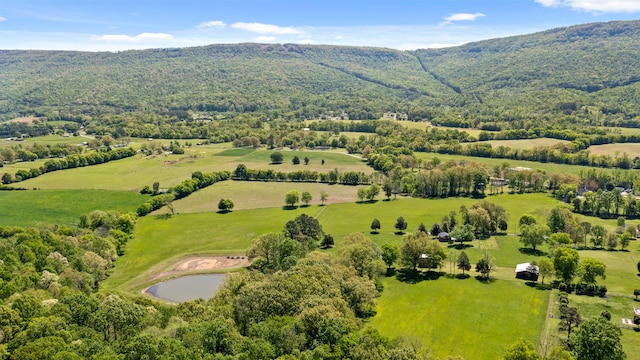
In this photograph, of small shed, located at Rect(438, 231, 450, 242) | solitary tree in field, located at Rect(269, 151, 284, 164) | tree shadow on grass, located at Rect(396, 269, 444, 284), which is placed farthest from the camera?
solitary tree in field, located at Rect(269, 151, 284, 164)

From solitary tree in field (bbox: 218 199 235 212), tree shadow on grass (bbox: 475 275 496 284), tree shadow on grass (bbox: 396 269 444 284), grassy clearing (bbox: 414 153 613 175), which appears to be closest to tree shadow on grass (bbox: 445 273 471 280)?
tree shadow on grass (bbox: 396 269 444 284)

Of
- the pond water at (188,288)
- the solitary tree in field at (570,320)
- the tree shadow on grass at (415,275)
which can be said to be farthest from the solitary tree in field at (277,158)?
the solitary tree in field at (570,320)

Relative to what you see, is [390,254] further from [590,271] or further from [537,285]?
[590,271]

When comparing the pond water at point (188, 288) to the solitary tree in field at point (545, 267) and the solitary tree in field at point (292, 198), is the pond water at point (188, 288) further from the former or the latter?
the solitary tree in field at point (545, 267)

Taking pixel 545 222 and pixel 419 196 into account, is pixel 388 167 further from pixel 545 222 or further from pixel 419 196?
pixel 545 222

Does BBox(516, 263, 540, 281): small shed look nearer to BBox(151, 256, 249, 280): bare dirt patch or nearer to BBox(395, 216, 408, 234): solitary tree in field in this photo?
BBox(395, 216, 408, 234): solitary tree in field

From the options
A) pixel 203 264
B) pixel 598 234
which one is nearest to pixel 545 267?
pixel 598 234

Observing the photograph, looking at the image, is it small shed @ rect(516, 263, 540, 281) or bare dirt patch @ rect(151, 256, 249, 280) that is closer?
small shed @ rect(516, 263, 540, 281)

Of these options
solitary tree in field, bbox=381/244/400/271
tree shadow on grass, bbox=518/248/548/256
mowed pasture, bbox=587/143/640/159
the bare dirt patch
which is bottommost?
the bare dirt patch
